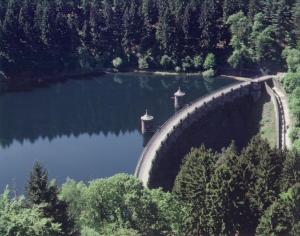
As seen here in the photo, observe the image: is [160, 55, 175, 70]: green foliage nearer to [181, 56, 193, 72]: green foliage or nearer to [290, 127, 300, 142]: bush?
[181, 56, 193, 72]: green foliage

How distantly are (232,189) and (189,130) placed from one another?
87.7ft

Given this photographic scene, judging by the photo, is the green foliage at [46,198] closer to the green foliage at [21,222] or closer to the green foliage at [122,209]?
the green foliage at [122,209]

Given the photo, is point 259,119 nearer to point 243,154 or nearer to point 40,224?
point 243,154

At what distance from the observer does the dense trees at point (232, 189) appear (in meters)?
47.4

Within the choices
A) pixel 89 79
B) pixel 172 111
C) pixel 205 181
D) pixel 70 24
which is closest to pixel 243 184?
pixel 205 181

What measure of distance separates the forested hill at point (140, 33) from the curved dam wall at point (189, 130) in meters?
18.3

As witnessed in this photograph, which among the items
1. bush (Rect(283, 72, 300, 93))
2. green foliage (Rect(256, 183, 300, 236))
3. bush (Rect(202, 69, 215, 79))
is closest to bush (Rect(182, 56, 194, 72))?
bush (Rect(202, 69, 215, 79))

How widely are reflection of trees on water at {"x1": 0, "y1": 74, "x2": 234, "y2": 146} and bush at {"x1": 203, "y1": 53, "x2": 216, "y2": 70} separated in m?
3.51

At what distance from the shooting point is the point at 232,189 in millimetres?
48000

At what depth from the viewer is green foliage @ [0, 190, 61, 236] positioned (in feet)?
122

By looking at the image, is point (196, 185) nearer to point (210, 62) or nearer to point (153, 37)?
point (210, 62)

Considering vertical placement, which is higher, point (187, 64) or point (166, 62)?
point (166, 62)

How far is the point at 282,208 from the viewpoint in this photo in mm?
45156

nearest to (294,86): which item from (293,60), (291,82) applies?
(291,82)
